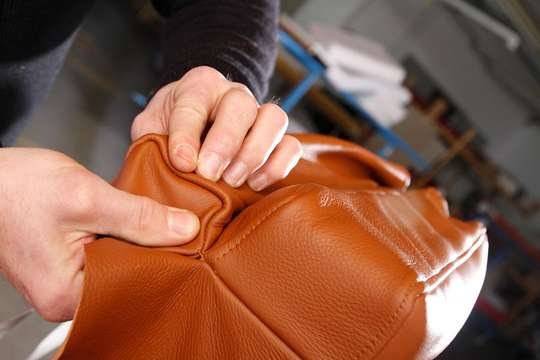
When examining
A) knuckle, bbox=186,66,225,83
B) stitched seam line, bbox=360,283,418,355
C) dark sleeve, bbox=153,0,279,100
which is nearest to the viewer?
stitched seam line, bbox=360,283,418,355

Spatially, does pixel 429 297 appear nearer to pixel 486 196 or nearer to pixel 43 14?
pixel 43 14

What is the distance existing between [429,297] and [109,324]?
1.12 ft

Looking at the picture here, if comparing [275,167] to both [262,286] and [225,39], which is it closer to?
[262,286]

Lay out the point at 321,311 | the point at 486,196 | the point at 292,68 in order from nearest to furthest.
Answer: the point at 321,311
the point at 292,68
the point at 486,196

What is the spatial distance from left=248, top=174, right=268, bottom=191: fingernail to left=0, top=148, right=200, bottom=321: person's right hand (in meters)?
0.15

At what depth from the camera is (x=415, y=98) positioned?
4.59 m

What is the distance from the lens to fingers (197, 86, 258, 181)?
568 mm

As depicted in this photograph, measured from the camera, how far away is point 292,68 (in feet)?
10.3

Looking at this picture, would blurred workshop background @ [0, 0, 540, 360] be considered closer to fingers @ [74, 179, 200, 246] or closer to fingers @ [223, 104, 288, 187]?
fingers @ [223, 104, 288, 187]

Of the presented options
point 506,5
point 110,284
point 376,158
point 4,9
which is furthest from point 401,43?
point 110,284

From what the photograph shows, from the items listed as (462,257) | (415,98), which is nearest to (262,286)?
(462,257)

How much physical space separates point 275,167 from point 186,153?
14cm

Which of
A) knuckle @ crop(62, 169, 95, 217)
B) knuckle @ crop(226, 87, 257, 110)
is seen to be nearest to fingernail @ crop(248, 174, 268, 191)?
knuckle @ crop(226, 87, 257, 110)

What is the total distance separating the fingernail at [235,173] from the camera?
1.95 feet
